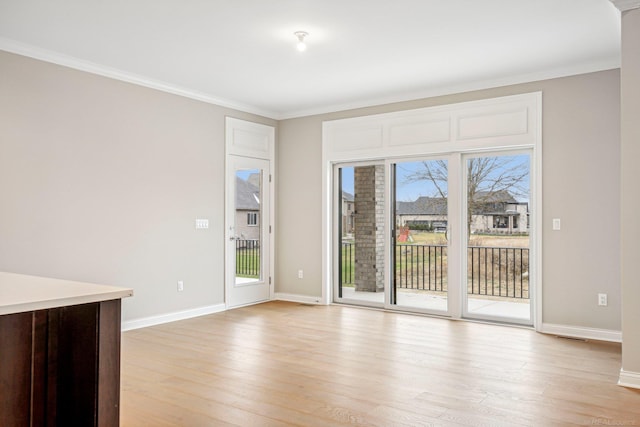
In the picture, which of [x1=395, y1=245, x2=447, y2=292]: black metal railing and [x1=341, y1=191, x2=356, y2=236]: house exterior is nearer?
[x1=395, y1=245, x2=447, y2=292]: black metal railing

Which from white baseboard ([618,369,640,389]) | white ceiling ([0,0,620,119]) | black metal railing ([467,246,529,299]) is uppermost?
white ceiling ([0,0,620,119])

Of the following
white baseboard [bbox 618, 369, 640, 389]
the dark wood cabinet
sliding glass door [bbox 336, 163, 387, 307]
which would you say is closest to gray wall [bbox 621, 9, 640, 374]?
white baseboard [bbox 618, 369, 640, 389]

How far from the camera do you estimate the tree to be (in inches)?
212

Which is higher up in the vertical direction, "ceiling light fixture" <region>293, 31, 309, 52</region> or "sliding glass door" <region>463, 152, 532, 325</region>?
"ceiling light fixture" <region>293, 31, 309, 52</region>

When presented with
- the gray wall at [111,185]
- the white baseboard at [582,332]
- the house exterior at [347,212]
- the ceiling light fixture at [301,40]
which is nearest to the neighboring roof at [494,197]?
the white baseboard at [582,332]

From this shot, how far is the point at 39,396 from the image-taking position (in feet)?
6.42

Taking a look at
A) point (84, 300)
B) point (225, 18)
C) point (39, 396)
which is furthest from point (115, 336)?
point (225, 18)

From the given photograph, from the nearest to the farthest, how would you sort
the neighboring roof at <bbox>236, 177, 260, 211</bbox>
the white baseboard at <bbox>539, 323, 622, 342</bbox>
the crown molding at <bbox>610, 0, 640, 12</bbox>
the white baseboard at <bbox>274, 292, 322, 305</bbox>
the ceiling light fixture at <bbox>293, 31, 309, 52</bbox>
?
the crown molding at <bbox>610, 0, 640, 12</bbox>, the ceiling light fixture at <bbox>293, 31, 309, 52</bbox>, the white baseboard at <bbox>539, 323, 622, 342</bbox>, the neighboring roof at <bbox>236, 177, 260, 211</bbox>, the white baseboard at <bbox>274, 292, 322, 305</bbox>

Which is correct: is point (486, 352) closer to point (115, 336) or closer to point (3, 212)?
point (115, 336)

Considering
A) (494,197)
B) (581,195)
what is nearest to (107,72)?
(494,197)

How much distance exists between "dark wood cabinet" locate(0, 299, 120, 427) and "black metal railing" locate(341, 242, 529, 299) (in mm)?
Result: 4411

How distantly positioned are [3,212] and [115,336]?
9.31 ft

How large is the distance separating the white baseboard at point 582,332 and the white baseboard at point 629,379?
4.57ft

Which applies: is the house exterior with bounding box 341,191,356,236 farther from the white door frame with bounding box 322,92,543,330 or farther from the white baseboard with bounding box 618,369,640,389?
the white baseboard with bounding box 618,369,640,389
